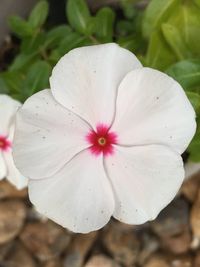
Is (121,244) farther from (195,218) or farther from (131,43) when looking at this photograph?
(131,43)

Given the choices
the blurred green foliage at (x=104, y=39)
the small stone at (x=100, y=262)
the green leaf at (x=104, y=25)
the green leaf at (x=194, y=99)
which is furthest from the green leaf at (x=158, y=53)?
the small stone at (x=100, y=262)

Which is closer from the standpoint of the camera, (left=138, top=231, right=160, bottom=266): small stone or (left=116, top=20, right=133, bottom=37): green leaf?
(left=116, top=20, right=133, bottom=37): green leaf

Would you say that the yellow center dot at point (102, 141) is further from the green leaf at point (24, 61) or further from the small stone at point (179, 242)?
the small stone at point (179, 242)

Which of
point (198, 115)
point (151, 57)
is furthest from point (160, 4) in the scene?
point (198, 115)

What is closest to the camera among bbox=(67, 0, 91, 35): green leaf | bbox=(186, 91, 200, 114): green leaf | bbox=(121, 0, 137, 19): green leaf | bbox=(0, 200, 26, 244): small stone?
bbox=(186, 91, 200, 114): green leaf

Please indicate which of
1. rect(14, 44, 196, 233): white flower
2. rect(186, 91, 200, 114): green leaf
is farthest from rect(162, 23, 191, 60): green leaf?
rect(14, 44, 196, 233): white flower

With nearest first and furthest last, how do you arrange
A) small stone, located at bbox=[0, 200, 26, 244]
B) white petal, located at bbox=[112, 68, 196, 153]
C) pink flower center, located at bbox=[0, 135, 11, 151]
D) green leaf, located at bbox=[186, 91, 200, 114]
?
white petal, located at bbox=[112, 68, 196, 153], green leaf, located at bbox=[186, 91, 200, 114], pink flower center, located at bbox=[0, 135, 11, 151], small stone, located at bbox=[0, 200, 26, 244]

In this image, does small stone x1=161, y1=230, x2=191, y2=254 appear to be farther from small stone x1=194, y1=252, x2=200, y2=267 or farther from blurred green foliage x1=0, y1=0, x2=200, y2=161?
blurred green foliage x1=0, y1=0, x2=200, y2=161
